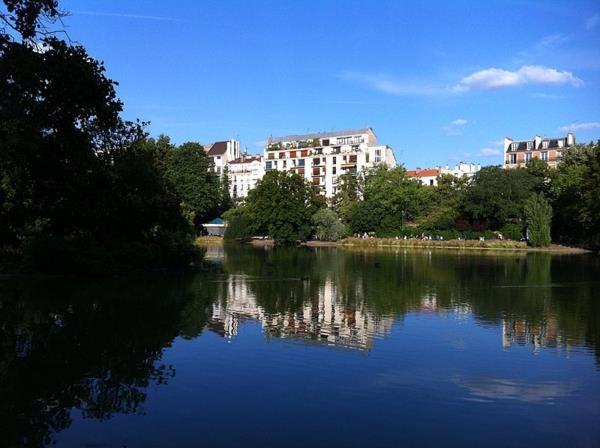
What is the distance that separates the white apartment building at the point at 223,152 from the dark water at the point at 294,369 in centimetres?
10079

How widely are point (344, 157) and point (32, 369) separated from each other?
3736 inches

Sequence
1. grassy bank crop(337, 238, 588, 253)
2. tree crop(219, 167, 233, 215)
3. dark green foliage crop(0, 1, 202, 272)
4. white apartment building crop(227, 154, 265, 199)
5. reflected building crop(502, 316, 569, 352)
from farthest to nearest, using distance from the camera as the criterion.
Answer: white apartment building crop(227, 154, 265, 199) → tree crop(219, 167, 233, 215) → grassy bank crop(337, 238, 588, 253) → reflected building crop(502, 316, 569, 352) → dark green foliage crop(0, 1, 202, 272)

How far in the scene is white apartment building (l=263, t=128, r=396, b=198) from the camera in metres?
103

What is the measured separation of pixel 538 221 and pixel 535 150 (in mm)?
42104

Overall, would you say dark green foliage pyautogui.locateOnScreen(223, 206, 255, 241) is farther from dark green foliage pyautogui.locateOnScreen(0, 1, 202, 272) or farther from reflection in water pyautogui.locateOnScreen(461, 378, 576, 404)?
reflection in water pyautogui.locateOnScreen(461, 378, 576, 404)

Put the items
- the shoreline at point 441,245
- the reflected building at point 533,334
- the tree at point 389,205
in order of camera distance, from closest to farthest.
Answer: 1. the reflected building at point 533,334
2. the shoreline at point 441,245
3. the tree at point 389,205

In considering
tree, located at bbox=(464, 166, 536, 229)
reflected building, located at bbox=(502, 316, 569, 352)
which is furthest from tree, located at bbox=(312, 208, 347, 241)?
reflected building, located at bbox=(502, 316, 569, 352)

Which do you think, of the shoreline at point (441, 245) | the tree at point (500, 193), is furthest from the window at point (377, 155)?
the tree at point (500, 193)

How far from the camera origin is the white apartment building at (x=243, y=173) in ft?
385

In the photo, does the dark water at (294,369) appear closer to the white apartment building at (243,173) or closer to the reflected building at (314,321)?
the reflected building at (314,321)

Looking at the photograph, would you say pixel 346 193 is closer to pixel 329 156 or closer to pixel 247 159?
pixel 329 156

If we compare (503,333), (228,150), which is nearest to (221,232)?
(228,150)

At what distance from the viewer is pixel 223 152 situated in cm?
12400

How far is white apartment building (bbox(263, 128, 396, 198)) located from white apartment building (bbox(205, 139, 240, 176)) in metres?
13.1
